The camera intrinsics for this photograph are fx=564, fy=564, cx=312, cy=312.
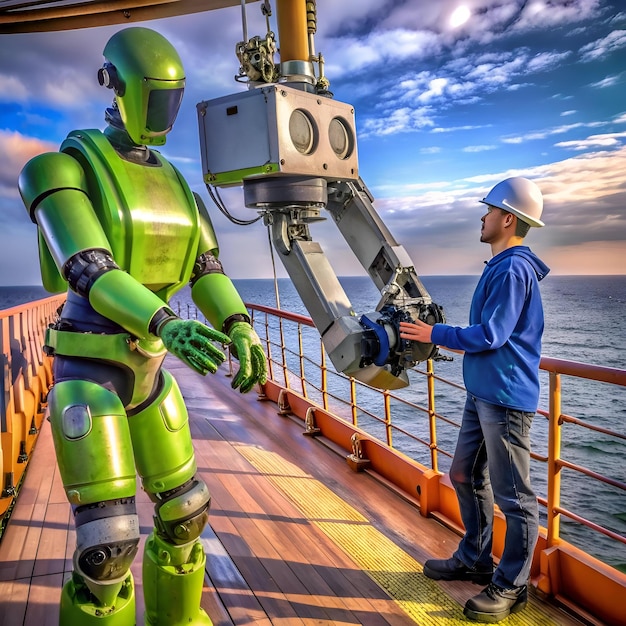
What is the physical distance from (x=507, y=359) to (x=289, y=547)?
1.71 metres

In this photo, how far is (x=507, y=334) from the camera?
2236 mm

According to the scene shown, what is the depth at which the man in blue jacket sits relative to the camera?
2.26m

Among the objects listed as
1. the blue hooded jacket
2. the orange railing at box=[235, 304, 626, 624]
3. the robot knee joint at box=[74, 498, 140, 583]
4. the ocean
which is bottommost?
the ocean

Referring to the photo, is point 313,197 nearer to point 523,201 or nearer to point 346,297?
point 346,297

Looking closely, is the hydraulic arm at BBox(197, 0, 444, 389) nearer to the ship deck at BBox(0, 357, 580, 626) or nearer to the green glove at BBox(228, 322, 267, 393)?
the green glove at BBox(228, 322, 267, 393)

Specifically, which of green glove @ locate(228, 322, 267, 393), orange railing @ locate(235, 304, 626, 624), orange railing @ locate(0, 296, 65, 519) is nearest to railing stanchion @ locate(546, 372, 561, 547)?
orange railing @ locate(235, 304, 626, 624)

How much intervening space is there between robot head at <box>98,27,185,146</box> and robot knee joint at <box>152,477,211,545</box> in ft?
4.48

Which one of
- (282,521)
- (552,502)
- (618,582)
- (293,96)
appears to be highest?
(293,96)

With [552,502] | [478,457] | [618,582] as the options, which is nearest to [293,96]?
[478,457]

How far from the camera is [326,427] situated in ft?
16.3

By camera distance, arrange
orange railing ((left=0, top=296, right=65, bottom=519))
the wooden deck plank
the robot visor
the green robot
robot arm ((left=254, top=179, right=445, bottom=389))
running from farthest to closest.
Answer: orange railing ((left=0, top=296, right=65, bottom=519)) < the wooden deck plank < robot arm ((left=254, top=179, right=445, bottom=389)) < the robot visor < the green robot

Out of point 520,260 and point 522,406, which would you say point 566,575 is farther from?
point 520,260

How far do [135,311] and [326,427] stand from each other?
3.43 metres

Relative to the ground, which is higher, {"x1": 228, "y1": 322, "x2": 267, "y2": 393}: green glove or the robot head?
the robot head
